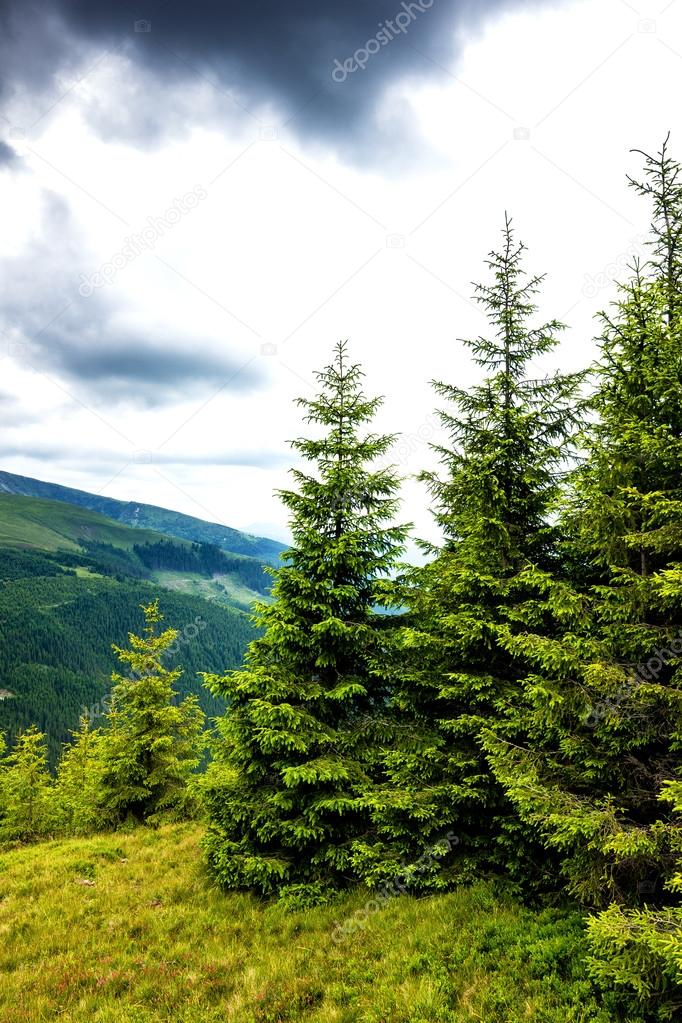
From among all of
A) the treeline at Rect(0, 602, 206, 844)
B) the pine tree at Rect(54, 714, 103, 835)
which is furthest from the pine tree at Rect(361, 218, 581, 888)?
the pine tree at Rect(54, 714, 103, 835)

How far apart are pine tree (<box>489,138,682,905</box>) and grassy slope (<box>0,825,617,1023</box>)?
4.90 ft

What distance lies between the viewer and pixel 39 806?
30.8 metres

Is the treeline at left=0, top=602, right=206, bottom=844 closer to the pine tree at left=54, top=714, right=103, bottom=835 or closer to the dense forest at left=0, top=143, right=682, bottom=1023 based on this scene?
the pine tree at left=54, top=714, right=103, bottom=835

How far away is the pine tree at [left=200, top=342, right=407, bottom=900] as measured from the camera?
34.1 ft

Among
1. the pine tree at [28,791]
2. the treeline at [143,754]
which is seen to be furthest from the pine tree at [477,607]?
the pine tree at [28,791]

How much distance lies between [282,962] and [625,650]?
775 cm

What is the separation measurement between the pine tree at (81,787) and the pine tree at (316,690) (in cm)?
1124

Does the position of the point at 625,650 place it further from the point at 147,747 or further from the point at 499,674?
the point at 147,747

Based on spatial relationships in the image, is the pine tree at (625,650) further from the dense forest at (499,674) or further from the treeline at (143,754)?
the treeline at (143,754)

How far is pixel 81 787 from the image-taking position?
30.8 m

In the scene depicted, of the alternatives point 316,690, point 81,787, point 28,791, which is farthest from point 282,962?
point 28,791

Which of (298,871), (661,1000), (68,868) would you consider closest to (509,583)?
(661,1000)

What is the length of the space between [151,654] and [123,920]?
465 inches

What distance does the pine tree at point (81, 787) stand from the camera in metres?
20.1
